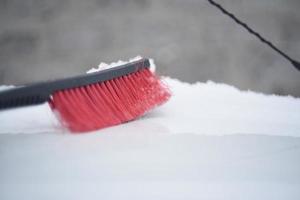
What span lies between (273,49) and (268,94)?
0.41 feet

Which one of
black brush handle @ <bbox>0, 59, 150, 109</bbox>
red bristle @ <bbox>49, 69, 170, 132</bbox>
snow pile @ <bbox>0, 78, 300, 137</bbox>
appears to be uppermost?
black brush handle @ <bbox>0, 59, 150, 109</bbox>

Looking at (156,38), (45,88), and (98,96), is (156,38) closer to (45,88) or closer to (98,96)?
(98,96)

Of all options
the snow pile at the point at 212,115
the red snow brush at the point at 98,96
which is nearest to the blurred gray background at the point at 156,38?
the snow pile at the point at 212,115

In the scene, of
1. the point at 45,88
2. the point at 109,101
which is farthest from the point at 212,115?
the point at 45,88

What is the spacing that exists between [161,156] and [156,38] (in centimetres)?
56

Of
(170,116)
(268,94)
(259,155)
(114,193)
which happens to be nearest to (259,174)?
(259,155)

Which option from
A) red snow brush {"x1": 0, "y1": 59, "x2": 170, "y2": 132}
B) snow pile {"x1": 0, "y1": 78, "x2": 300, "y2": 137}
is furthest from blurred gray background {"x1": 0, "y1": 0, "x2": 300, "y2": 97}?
red snow brush {"x1": 0, "y1": 59, "x2": 170, "y2": 132}

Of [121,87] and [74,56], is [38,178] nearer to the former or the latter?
[121,87]

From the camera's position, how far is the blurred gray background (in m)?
0.93

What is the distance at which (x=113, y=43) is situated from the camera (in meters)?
Answer: 0.97

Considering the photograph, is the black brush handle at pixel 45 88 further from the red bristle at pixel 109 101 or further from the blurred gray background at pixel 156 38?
the blurred gray background at pixel 156 38

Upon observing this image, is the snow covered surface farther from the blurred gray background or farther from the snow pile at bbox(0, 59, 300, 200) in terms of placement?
the blurred gray background

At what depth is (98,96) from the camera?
2.21 ft

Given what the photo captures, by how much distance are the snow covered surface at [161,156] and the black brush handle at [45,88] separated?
0.06 meters
